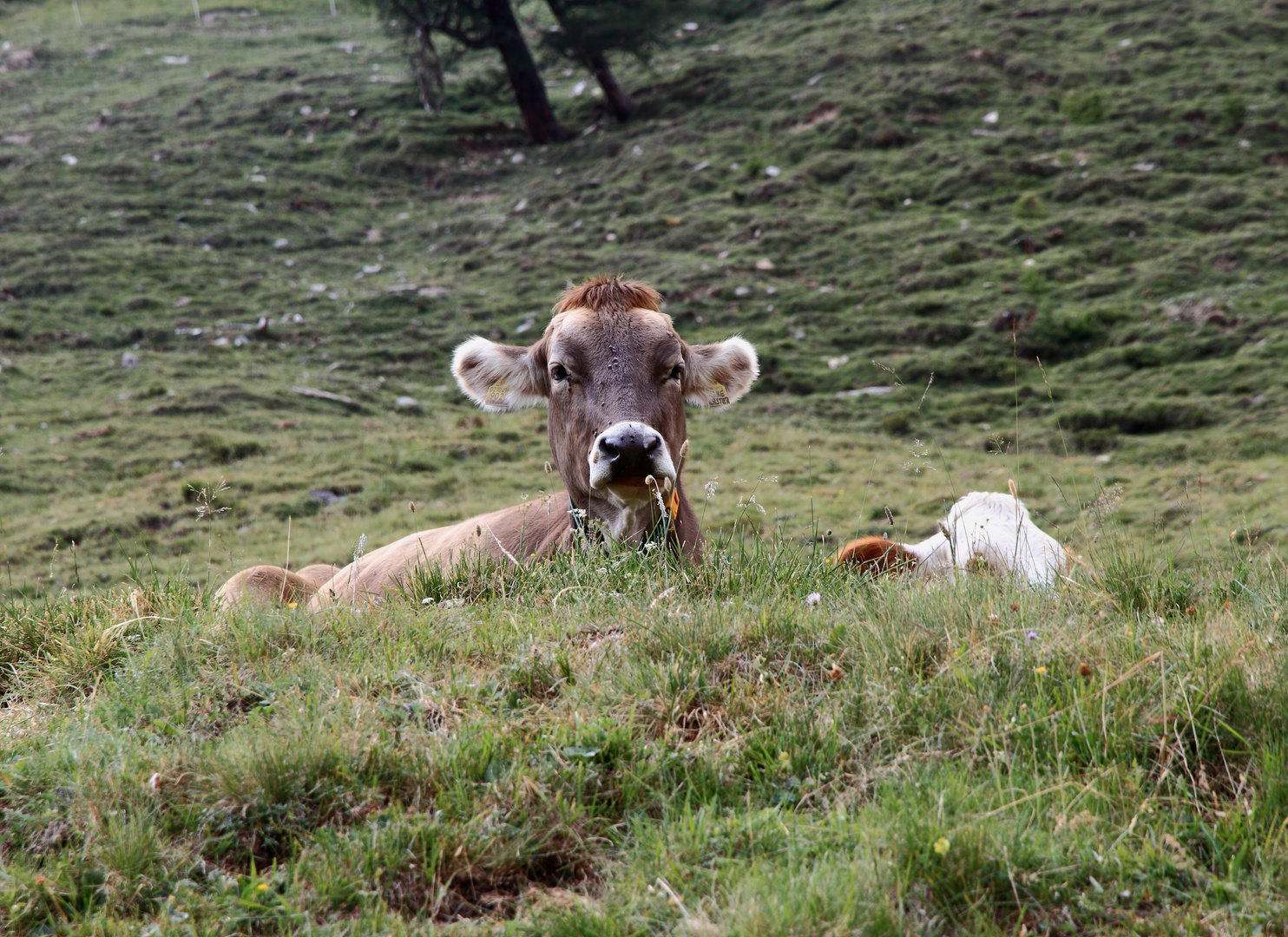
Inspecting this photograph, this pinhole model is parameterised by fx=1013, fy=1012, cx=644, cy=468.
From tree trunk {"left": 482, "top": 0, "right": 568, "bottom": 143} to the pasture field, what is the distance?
50.1 inches

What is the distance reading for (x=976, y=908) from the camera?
8.75ft

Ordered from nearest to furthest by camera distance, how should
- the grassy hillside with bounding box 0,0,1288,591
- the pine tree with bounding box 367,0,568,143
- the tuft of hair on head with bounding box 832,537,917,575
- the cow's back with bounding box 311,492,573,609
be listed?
the tuft of hair on head with bounding box 832,537,917,575, the cow's back with bounding box 311,492,573,609, the grassy hillside with bounding box 0,0,1288,591, the pine tree with bounding box 367,0,568,143

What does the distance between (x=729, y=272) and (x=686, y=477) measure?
295 inches

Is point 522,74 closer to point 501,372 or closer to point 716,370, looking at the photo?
point 501,372

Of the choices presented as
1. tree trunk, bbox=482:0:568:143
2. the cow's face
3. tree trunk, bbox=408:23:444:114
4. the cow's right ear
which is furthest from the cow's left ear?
tree trunk, bbox=482:0:568:143

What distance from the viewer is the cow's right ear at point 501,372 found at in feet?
24.2

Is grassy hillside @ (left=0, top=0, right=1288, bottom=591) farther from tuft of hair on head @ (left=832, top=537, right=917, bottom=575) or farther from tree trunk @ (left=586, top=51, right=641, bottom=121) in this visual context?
tuft of hair on head @ (left=832, top=537, right=917, bottom=575)

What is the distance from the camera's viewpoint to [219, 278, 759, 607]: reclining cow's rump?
18.3 ft

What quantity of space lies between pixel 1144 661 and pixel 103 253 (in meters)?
24.7

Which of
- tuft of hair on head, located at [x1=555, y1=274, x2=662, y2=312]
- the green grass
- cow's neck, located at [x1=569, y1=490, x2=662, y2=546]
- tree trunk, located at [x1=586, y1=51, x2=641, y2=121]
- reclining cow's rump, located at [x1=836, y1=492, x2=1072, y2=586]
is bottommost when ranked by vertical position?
reclining cow's rump, located at [x1=836, y1=492, x2=1072, y2=586]

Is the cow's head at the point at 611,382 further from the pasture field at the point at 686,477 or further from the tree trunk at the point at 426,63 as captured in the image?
the tree trunk at the point at 426,63

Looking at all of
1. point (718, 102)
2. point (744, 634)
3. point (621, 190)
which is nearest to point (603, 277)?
point (744, 634)

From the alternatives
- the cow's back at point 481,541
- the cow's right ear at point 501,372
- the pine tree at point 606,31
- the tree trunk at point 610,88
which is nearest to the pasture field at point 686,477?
the cow's back at point 481,541

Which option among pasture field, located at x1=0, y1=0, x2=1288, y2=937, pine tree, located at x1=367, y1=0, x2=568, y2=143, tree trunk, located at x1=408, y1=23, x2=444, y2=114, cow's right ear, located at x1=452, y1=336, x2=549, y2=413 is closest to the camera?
pasture field, located at x1=0, y1=0, x2=1288, y2=937
